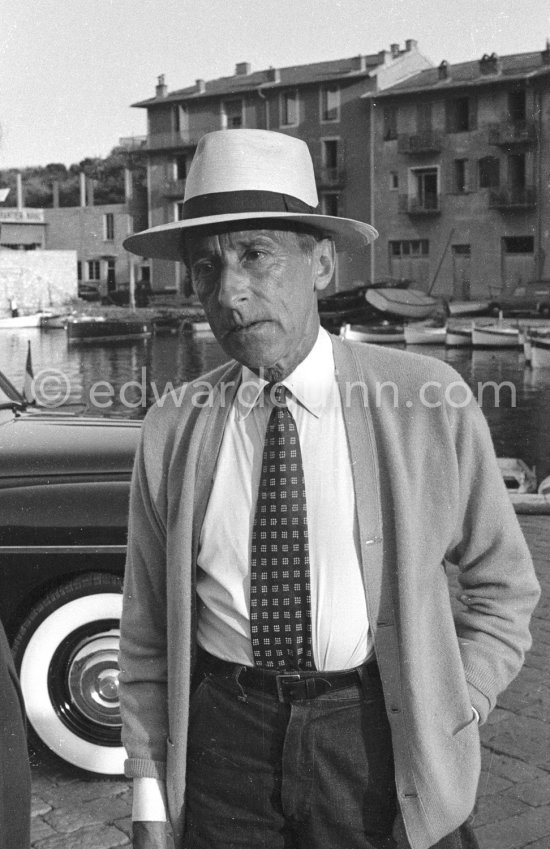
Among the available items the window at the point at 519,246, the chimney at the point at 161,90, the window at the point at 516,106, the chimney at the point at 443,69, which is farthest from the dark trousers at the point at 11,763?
the chimney at the point at 443,69

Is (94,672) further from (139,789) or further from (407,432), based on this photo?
(407,432)

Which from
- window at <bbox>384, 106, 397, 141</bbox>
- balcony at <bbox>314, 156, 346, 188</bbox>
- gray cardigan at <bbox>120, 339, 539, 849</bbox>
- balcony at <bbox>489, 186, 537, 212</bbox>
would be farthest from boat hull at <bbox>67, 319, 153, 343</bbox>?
gray cardigan at <bbox>120, 339, 539, 849</bbox>

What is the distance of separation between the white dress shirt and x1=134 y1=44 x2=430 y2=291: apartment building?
21.3 meters

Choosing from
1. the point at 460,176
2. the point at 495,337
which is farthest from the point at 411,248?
the point at 495,337

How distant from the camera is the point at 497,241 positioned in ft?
171

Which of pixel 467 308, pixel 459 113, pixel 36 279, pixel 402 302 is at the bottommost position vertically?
pixel 467 308

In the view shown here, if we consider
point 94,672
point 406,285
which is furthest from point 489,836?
point 406,285

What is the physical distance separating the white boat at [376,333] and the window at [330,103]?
952cm

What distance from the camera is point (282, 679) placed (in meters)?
1.71

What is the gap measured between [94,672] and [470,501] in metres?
2.35

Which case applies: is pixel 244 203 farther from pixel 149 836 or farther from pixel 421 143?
pixel 421 143

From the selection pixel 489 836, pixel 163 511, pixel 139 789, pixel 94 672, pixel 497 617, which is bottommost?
pixel 489 836

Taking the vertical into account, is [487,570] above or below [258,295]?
below

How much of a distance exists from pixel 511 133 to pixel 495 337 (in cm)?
1787
